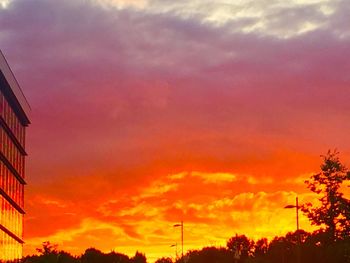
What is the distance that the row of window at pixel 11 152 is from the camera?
102 meters

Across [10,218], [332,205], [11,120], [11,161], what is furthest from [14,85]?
[332,205]

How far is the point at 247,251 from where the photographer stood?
7584 inches

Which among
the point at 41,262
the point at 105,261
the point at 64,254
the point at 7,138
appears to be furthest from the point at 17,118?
the point at 105,261

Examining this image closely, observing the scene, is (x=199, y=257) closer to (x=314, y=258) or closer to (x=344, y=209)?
(x=314, y=258)

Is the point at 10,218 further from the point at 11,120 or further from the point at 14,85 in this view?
the point at 14,85

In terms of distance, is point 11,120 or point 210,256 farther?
point 210,256

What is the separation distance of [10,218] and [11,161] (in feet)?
24.3

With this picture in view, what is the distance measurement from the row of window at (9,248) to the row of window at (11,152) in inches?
382

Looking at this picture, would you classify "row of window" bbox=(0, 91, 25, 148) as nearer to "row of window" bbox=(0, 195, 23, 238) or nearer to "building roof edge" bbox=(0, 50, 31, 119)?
"building roof edge" bbox=(0, 50, 31, 119)

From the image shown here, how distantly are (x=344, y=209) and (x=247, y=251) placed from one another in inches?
6077

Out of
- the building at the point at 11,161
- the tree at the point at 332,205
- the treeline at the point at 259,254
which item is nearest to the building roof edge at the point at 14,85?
the building at the point at 11,161

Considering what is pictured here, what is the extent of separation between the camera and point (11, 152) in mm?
109500

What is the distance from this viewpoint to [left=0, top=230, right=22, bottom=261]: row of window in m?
102

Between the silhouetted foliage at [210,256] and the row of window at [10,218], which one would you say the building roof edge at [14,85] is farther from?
the silhouetted foliage at [210,256]
